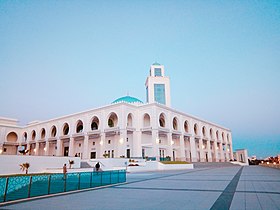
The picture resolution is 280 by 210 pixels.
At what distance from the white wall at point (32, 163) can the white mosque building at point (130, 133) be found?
24.0 ft

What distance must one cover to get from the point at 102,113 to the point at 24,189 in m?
32.3

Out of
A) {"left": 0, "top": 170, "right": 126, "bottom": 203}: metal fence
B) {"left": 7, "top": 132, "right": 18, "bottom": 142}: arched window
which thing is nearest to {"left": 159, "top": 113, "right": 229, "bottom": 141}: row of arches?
{"left": 0, "top": 170, "right": 126, "bottom": 203}: metal fence

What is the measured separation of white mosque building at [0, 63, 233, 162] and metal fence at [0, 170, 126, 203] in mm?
23645

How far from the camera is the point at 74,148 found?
4734 centimetres

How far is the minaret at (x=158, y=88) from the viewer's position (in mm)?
59425

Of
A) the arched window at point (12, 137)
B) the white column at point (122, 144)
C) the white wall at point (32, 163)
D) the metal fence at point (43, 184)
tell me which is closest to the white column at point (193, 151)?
the white column at point (122, 144)

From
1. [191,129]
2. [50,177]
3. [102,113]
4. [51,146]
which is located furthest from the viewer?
[51,146]

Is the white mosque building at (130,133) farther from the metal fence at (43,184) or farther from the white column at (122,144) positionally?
the metal fence at (43,184)

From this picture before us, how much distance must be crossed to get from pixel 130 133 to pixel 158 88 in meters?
25.4

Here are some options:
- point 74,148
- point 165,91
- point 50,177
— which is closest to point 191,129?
point 165,91

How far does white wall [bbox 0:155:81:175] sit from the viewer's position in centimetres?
2360

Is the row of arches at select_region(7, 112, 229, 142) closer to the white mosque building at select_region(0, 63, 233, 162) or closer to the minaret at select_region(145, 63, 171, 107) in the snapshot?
the white mosque building at select_region(0, 63, 233, 162)

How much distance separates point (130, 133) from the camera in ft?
128

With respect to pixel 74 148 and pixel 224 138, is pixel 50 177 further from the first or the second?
pixel 224 138
